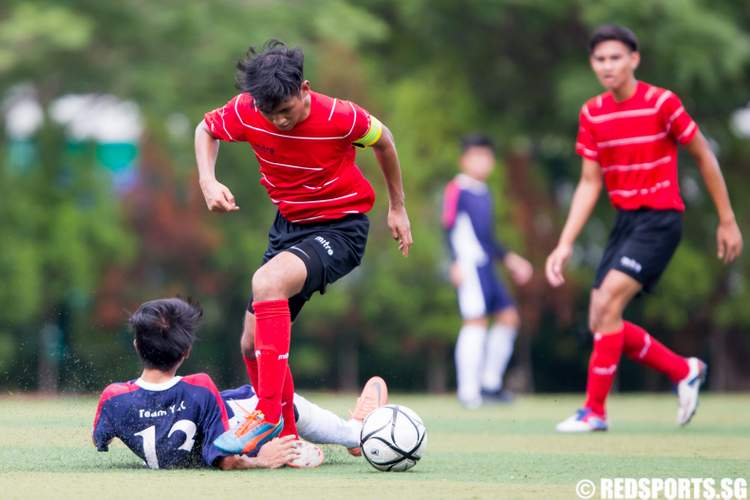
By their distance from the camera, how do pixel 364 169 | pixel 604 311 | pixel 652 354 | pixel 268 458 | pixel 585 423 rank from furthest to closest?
pixel 364 169
pixel 652 354
pixel 585 423
pixel 604 311
pixel 268 458

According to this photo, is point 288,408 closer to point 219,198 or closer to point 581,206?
point 219,198

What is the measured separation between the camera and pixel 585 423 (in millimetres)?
9352

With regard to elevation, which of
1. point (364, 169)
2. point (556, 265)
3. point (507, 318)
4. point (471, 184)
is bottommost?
point (507, 318)

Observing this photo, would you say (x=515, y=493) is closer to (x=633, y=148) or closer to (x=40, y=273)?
(x=633, y=148)

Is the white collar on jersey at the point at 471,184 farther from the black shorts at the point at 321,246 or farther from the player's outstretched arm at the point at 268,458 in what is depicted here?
the player's outstretched arm at the point at 268,458

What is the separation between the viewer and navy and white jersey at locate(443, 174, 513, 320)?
45.3 ft

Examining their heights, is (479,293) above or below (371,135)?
below

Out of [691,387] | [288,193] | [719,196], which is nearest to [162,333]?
[288,193]

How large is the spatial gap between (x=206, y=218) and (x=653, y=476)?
21970 mm

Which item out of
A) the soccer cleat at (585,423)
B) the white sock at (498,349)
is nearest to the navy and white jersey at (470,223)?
the white sock at (498,349)

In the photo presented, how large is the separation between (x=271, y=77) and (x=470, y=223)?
7567 millimetres

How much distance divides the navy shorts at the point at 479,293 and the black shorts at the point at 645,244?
4.51 meters

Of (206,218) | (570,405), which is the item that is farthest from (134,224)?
(570,405)

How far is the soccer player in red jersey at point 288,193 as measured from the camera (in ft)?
21.4
